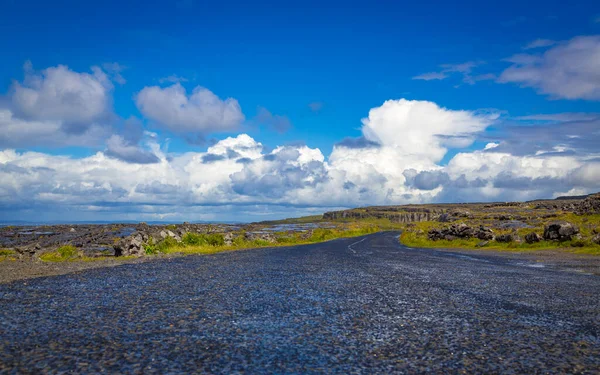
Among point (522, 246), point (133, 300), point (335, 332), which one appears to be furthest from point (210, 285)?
point (522, 246)

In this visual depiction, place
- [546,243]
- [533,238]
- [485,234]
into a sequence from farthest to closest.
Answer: [485,234], [533,238], [546,243]

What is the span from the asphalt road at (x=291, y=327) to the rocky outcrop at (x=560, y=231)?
3519cm

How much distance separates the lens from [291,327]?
11.7 m

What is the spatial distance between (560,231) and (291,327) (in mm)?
50577

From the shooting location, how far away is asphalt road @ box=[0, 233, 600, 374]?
852 cm

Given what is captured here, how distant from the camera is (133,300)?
600 inches

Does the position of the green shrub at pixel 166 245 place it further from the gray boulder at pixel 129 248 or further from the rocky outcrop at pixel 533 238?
the rocky outcrop at pixel 533 238

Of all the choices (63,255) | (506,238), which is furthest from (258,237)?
(63,255)

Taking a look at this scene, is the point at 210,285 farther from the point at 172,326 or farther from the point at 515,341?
the point at 515,341

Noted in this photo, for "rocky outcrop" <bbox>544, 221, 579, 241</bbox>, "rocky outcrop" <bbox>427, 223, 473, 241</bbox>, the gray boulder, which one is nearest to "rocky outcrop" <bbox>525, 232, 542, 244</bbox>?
"rocky outcrop" <bbox>544, 221, 579, 241</bbox>

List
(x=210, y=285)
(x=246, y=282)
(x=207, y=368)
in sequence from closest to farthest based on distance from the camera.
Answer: (x=207, y=368)
(x=210, y=285)
(x=246, y=282)

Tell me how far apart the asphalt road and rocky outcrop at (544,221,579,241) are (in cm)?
3519

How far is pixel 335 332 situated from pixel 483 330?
153 inches

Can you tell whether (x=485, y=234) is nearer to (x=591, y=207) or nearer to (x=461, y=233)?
(x=461, y=233)
